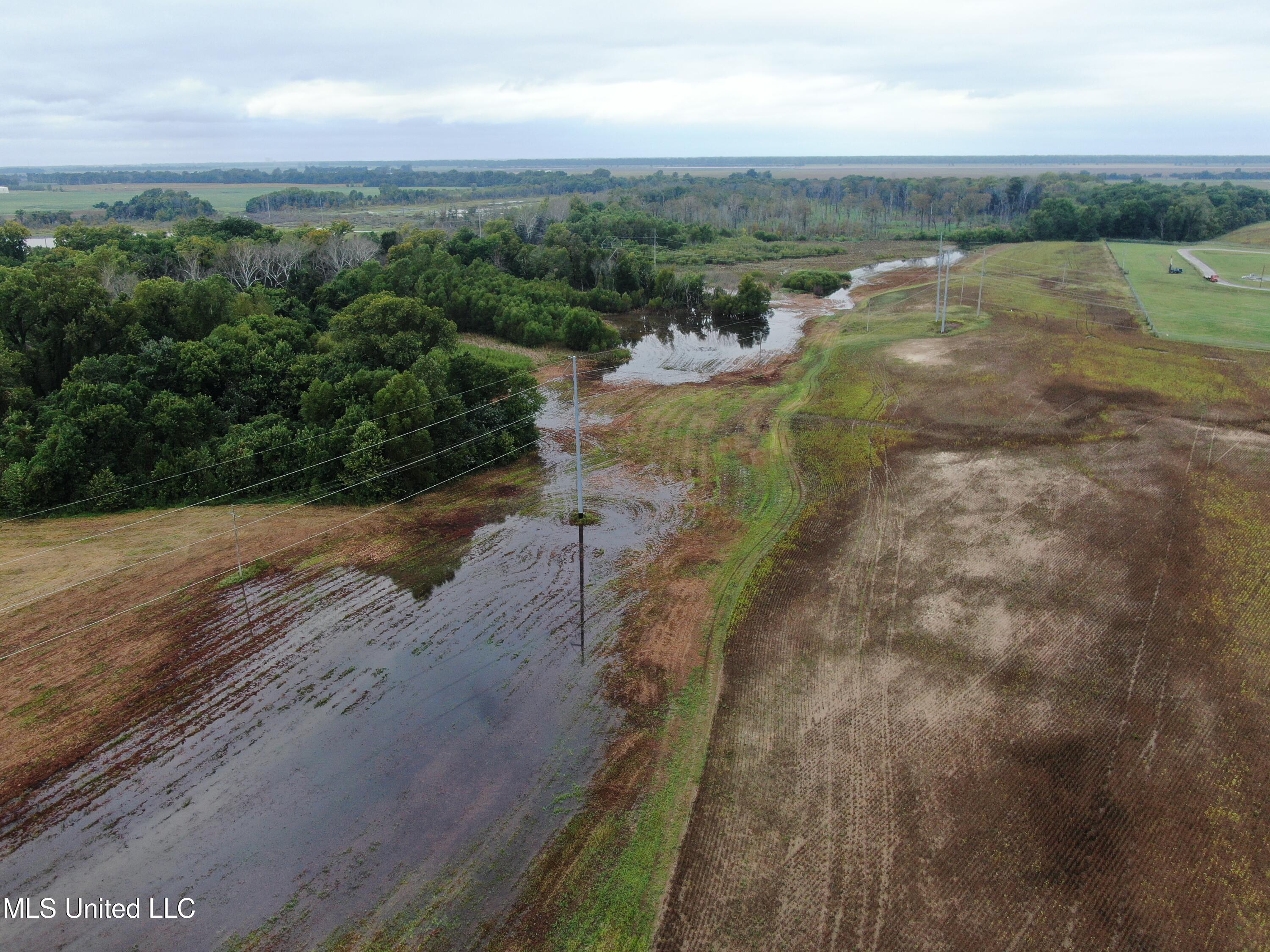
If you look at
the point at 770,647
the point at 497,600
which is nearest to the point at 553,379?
the point at 497,600

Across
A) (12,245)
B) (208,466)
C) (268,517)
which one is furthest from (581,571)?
(12,245)

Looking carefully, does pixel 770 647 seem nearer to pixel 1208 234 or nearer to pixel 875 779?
pixel 875 779

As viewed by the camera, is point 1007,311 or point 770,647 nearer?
point 770,647

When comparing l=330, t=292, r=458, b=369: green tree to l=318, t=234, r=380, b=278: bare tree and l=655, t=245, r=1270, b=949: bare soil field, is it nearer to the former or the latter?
l=655, t=245, r=1270, b=949: bare soil field

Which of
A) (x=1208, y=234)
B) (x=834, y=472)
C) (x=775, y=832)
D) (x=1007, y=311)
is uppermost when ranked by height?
(x=1208, y=234)

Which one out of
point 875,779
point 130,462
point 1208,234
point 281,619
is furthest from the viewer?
point 1208,234
